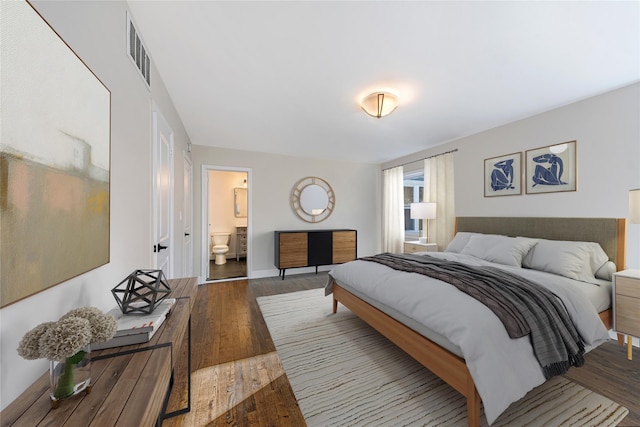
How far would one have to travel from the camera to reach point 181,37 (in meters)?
1.73

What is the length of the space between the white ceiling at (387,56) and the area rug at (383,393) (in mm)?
2450

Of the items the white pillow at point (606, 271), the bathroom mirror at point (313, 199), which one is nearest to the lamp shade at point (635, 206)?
the white pillow at point (606, 271)

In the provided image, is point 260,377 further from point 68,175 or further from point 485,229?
point 485,229

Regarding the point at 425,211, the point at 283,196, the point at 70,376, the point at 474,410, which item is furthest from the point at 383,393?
the point at 283,196

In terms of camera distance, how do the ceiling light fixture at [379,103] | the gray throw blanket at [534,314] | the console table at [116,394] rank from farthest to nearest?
the ceiling light fixture at [379,103]
the gray throw blanket at [534,314]
the console table at [116,394]

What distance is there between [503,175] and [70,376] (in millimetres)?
4254

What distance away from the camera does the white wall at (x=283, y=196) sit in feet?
14.7

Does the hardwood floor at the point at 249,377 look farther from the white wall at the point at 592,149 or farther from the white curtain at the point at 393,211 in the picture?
the white curtain at the point at 393,211

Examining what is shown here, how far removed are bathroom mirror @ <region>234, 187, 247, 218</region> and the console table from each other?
5.48 meters

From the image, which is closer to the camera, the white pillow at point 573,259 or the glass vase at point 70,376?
the glass vase at point 70,376

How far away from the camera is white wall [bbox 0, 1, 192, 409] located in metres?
0.68

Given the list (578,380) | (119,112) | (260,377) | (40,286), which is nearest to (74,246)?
(40,286)

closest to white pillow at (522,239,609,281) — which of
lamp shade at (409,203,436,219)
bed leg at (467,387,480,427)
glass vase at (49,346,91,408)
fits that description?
lamp shade at (409,203,436,219)

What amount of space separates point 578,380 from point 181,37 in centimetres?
379
